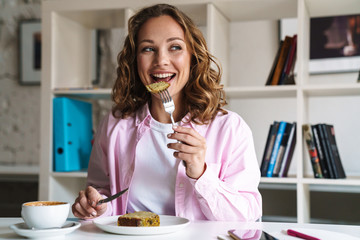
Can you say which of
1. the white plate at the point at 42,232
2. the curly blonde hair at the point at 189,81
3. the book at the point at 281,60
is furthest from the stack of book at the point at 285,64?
the white plate at the point at 42,232

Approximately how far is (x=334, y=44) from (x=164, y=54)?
1.63 m

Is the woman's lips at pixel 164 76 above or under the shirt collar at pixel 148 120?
above

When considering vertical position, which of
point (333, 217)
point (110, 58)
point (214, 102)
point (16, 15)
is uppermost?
point (16, 15)

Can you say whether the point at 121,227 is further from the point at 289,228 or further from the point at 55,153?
the point at 55,153

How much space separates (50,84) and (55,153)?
362 mm

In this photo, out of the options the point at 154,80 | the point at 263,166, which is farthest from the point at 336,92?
the point at 154,80

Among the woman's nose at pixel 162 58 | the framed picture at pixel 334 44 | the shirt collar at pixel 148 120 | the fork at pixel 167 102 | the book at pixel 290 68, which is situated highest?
the framed picture at pixel 334 44

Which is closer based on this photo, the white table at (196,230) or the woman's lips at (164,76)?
the white table at (196,230)

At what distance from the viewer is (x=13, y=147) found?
3.53 meters

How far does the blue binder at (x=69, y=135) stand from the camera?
235cm

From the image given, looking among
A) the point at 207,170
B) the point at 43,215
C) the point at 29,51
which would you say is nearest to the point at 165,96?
the point at 207,170

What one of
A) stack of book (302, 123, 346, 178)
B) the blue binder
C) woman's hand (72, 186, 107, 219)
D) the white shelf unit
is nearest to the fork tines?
woman's hand (72, 186, 107, 219)

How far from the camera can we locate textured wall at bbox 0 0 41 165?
350cm

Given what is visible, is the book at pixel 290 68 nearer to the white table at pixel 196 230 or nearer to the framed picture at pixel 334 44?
the framed picture at pixel 334 44
